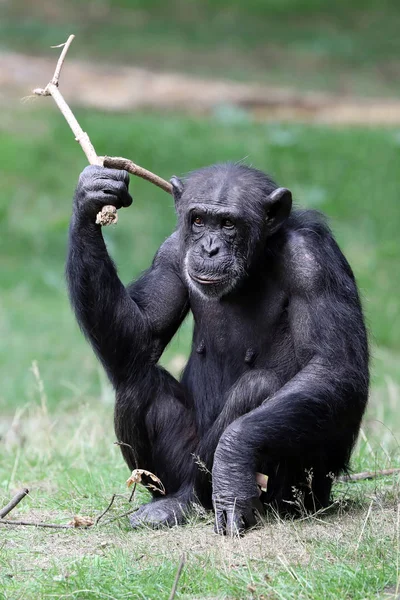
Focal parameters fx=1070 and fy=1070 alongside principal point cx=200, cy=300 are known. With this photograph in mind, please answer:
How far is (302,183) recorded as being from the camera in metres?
20.5

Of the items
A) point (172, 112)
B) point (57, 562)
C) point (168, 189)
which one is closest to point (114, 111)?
point (172, 112)

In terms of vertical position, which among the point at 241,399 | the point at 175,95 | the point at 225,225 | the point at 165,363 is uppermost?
the point at 175,95

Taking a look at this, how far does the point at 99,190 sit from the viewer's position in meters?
6.09

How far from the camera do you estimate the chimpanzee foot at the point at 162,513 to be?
6.21m

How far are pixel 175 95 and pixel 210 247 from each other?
65.2 feet

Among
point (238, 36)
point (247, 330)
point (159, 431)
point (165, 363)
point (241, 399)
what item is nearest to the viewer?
point (241, 399)

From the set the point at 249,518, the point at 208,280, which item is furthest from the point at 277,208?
the point at 249,518

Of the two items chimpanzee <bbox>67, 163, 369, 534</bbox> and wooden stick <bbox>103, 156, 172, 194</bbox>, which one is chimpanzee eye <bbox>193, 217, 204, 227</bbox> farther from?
wooden stick <bbox>103, 156, 172, 194</bbox>

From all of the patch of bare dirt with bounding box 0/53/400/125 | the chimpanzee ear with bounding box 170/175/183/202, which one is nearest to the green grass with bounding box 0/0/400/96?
the patch of bare dirt with bounding box 0/53/400/125

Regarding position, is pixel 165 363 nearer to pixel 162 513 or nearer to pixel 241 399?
pixel 162 513

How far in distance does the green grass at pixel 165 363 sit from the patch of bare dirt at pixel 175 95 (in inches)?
51.4

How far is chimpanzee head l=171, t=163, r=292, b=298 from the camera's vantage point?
615 cm

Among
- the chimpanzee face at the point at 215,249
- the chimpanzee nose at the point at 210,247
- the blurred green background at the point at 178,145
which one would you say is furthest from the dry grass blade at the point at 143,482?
the blurred green background at the point at 178,145

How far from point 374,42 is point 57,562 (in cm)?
2582
